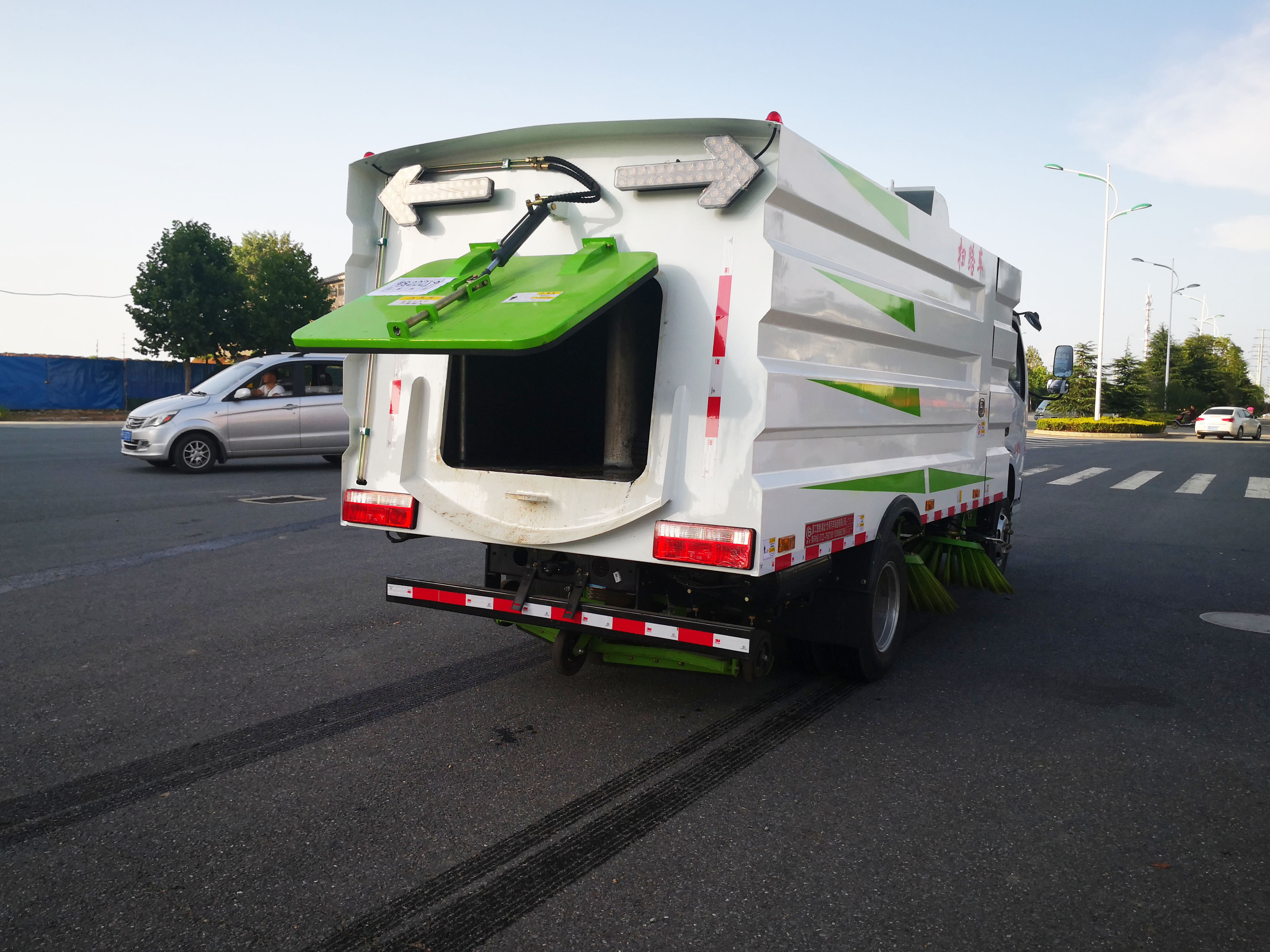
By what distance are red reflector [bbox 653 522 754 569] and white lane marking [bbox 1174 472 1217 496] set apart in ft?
50.1

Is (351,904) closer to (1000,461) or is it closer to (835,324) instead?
(835,324)

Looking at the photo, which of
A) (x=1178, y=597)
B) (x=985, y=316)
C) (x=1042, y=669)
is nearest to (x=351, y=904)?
(x=1042, y=669)

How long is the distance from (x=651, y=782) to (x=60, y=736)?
263 cm

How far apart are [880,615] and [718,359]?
2.15 metres

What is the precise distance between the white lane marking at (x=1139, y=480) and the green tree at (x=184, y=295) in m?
40.1

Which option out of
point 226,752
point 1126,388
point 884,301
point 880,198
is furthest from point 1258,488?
point 1126,388

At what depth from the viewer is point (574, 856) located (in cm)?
317

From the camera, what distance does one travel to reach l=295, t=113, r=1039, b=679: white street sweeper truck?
3941mm

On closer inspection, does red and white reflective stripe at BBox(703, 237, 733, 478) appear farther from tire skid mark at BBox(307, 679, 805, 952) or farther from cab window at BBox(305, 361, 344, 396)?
cab window at BBox(305, 361, 344, 396)

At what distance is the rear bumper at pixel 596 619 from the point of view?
158 inches

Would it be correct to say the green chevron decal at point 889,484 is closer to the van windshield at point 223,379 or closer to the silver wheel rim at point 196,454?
the silver wheel rim at point 196,454

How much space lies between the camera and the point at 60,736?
413cm

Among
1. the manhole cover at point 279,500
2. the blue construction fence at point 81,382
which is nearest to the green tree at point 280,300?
the blue construction fence at point 81,382

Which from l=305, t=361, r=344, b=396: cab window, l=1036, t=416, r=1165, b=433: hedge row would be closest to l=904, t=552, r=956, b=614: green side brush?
l=305, t=361, r=344, b=396: cab window
